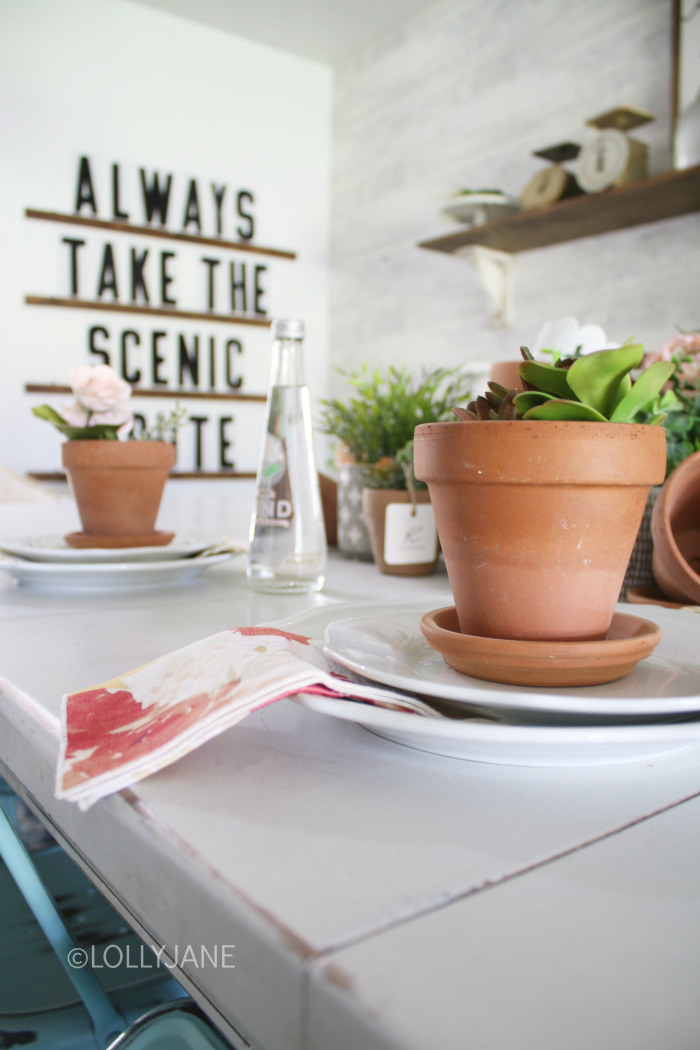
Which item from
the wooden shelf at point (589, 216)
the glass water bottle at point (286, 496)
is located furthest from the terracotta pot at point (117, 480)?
the wooden shelf at point (589, 216)

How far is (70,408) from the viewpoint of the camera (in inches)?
36.1

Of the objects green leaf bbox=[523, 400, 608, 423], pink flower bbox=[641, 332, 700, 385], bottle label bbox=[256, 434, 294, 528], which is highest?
pink flower bbox=[641, 332, 700, 385]

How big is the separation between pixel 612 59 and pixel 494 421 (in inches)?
117

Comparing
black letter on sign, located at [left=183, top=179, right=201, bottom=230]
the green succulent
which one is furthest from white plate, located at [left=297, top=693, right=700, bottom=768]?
black letter on sign, located at [left=183, top=179, right=201, bottom=230]

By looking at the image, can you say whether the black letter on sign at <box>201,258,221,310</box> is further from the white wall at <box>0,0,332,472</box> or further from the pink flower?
the pink flower

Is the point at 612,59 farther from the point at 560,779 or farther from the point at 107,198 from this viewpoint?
the point at 560,779

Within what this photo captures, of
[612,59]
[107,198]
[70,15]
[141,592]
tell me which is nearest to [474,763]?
[141,592]

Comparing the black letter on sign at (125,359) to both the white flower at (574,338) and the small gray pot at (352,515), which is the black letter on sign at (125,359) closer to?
the small gray pot at (352,515)

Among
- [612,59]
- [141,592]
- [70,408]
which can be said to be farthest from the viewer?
[612,59]

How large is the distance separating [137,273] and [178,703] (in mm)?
3612

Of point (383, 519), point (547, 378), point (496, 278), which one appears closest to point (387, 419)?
point (383, 519)

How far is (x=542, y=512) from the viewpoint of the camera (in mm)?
359

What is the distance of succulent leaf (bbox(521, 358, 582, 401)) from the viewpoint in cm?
36

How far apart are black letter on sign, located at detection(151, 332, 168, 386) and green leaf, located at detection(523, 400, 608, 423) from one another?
11.6 ft
